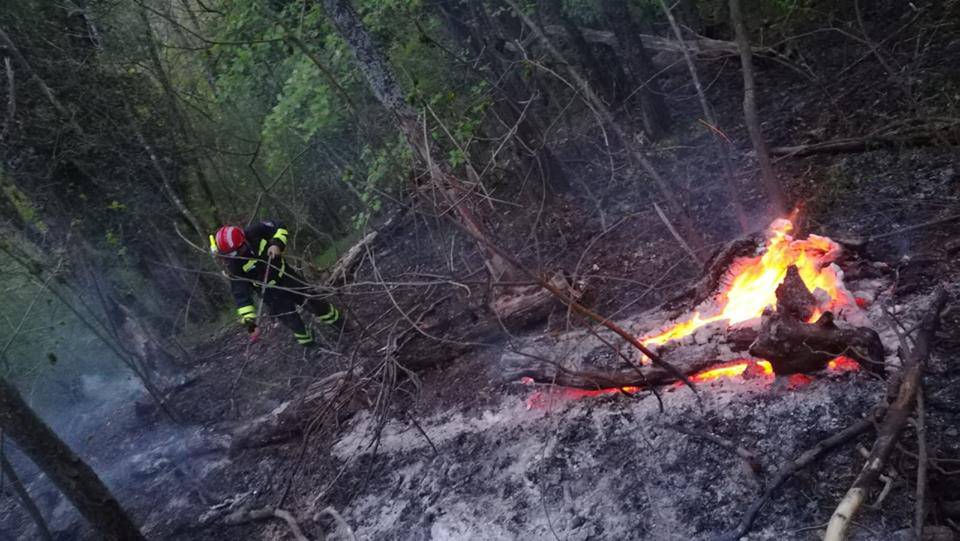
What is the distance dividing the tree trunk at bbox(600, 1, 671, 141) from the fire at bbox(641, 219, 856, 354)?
366 cm

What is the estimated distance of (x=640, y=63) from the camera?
852cm

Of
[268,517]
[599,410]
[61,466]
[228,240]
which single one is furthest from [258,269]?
[599,410]

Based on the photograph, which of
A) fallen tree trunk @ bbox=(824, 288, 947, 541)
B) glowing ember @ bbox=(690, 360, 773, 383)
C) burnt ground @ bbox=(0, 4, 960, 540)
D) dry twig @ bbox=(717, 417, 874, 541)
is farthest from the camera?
glowing ember @ bbox=(690, 360, 773, 383)

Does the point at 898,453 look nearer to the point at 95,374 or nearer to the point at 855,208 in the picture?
the point at 855,208

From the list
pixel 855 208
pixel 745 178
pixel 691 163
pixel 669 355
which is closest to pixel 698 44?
pixel 691 163

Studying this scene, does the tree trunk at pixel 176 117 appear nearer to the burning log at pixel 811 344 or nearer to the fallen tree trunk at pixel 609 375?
the fallen tree trunk at pixel 609 375

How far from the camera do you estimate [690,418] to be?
4.16m

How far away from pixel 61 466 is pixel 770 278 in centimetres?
560

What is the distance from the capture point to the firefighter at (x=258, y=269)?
6.62m

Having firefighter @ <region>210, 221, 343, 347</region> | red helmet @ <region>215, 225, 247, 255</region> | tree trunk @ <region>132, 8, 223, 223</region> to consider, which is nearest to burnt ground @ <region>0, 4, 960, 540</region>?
firefighter @ <region>210, 221, 343, 347</region>

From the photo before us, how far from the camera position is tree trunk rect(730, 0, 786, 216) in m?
4.98

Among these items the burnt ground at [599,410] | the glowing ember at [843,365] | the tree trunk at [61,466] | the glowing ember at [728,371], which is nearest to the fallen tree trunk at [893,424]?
the burnt ground at [599,410]

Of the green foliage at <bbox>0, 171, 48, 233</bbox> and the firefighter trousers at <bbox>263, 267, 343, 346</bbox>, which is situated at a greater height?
the green foliage at <bbox>0, 171, 48, 233</bbox>

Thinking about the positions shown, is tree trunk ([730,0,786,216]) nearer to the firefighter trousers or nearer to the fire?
the fire
